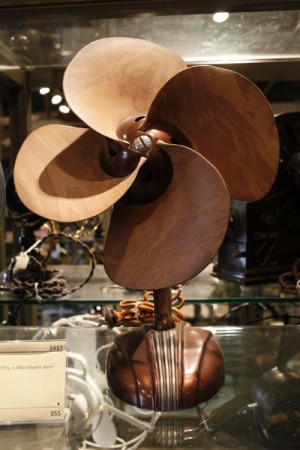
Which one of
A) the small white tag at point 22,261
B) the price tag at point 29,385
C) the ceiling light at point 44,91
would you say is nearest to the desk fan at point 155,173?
the price tag at point 29,385

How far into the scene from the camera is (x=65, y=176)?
2.26ft

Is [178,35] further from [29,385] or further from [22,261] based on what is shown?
[29,385]

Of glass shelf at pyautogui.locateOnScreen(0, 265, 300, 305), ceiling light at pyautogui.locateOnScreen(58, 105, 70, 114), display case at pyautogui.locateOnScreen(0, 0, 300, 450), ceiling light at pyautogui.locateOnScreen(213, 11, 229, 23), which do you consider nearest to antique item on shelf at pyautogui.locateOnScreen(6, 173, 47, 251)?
display case at pyautogui.locateOnScreen(0, 0, 300, 450)

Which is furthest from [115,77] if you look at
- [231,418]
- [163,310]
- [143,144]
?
[231,418]

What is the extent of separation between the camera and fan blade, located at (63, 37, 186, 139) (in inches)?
27.7

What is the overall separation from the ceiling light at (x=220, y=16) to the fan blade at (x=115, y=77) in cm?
32

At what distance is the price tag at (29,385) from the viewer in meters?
0.70

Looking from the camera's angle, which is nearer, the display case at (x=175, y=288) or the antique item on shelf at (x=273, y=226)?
the display case at (x=175, y=288)

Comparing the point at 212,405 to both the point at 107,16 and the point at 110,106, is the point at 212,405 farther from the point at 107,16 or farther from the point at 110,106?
the point at 107,16

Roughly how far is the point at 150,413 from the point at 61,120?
0.87 meters

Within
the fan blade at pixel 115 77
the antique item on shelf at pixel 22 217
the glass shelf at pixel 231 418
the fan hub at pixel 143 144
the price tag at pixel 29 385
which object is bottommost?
the glass shelf at pixel 231 418

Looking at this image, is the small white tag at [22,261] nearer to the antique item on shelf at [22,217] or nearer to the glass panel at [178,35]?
the antique item on shelf at [22,217]

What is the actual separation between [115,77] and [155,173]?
204mm

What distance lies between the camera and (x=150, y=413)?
731 mm
